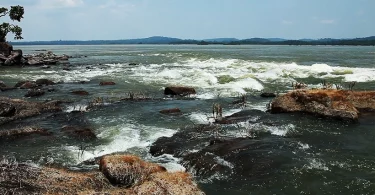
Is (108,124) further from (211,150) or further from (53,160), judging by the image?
(211,150)

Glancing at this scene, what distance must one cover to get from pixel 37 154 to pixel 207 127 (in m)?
6.90

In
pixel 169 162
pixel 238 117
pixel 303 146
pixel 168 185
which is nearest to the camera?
pixel 168 185

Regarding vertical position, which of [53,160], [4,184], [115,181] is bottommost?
[53,160]

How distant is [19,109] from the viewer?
1909 cm

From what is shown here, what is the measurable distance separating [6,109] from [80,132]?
18.9 feet

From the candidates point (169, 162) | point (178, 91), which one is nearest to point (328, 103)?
point (169, 162)

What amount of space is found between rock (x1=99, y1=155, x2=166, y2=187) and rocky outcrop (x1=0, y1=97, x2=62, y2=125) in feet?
36.5

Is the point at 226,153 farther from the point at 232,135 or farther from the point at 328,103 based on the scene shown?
the point at 328,103

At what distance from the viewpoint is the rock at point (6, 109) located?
18297 mm

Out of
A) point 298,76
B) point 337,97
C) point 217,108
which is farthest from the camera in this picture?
point 298,76

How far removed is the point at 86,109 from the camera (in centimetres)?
2014

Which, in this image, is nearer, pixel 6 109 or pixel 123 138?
pixel 123 138

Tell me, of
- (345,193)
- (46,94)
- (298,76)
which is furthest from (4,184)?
(298,76)

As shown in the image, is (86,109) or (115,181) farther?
(86,109)
